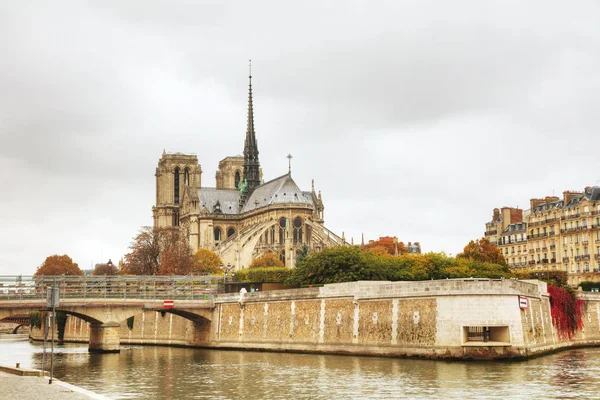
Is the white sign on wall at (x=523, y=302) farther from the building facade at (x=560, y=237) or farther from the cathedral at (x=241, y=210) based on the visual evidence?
the cathedral at (x=241, y=210)

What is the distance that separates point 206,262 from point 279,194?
26.9m

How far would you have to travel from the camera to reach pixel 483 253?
88.6m

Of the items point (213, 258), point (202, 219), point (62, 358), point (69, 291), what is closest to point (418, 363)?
point (62, 358)

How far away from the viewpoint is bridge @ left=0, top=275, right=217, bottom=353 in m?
52.9

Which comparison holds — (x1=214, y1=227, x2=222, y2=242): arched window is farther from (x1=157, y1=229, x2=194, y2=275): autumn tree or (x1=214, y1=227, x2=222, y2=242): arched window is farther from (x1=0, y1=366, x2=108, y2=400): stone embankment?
(x1=0, y1=366, x2=108, y2=400): stone embankment

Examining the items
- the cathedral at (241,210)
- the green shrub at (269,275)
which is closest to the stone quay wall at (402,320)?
the green shrub at (269,275)

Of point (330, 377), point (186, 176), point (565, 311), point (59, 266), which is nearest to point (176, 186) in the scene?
point (186, 176)

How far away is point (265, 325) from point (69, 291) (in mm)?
13122

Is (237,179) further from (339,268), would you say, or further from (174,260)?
(339,268)

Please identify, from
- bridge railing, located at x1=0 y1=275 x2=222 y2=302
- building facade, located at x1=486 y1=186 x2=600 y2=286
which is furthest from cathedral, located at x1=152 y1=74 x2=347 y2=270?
bridge railing, located at x1=0 y1=275 x2=222 y2=302

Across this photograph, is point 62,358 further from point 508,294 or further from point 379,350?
point 508,294

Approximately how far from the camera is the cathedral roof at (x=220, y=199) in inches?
6053

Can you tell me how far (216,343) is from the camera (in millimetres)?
60594

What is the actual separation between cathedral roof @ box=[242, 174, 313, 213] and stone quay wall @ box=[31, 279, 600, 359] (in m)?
75.5
